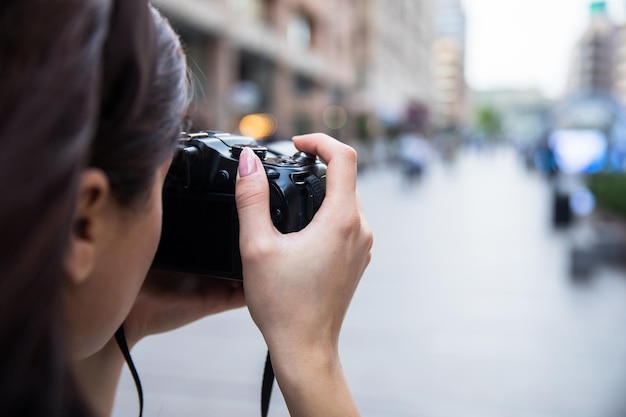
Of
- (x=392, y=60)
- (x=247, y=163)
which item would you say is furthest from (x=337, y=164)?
(x=392, y=60)

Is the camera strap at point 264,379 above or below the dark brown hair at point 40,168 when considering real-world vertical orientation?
below

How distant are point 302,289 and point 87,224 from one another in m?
0.35

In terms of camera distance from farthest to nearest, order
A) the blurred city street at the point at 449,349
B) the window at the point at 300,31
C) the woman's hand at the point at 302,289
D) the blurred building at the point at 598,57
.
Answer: the blurred building at the point at 598,57, the window at the point at 300,31, the blurred city street at the point at 449,349, the woman's hand at the point at 302,289

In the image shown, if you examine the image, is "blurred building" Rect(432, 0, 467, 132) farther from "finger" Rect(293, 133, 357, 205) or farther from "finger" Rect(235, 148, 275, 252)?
"finger" Rect(235, 148, 275, 252)

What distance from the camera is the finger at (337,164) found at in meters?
0.96

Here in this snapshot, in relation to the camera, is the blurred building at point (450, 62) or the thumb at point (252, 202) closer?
the thumb at point (252, 202)

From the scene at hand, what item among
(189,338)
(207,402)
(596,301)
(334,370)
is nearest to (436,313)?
(596,301)

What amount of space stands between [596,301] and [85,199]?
6.70 metres

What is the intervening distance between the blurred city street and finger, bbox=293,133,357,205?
51.8 inches

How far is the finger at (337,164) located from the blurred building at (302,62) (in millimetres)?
304

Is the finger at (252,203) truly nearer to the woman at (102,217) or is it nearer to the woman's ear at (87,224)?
the woman at (102,217)

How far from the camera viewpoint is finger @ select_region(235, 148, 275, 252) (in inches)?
35.7

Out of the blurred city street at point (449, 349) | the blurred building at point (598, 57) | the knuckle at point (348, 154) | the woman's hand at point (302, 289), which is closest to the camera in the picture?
the woman's hand at point (302, 289)

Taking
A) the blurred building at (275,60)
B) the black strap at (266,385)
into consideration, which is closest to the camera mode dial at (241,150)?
the black strap at (266,385)
